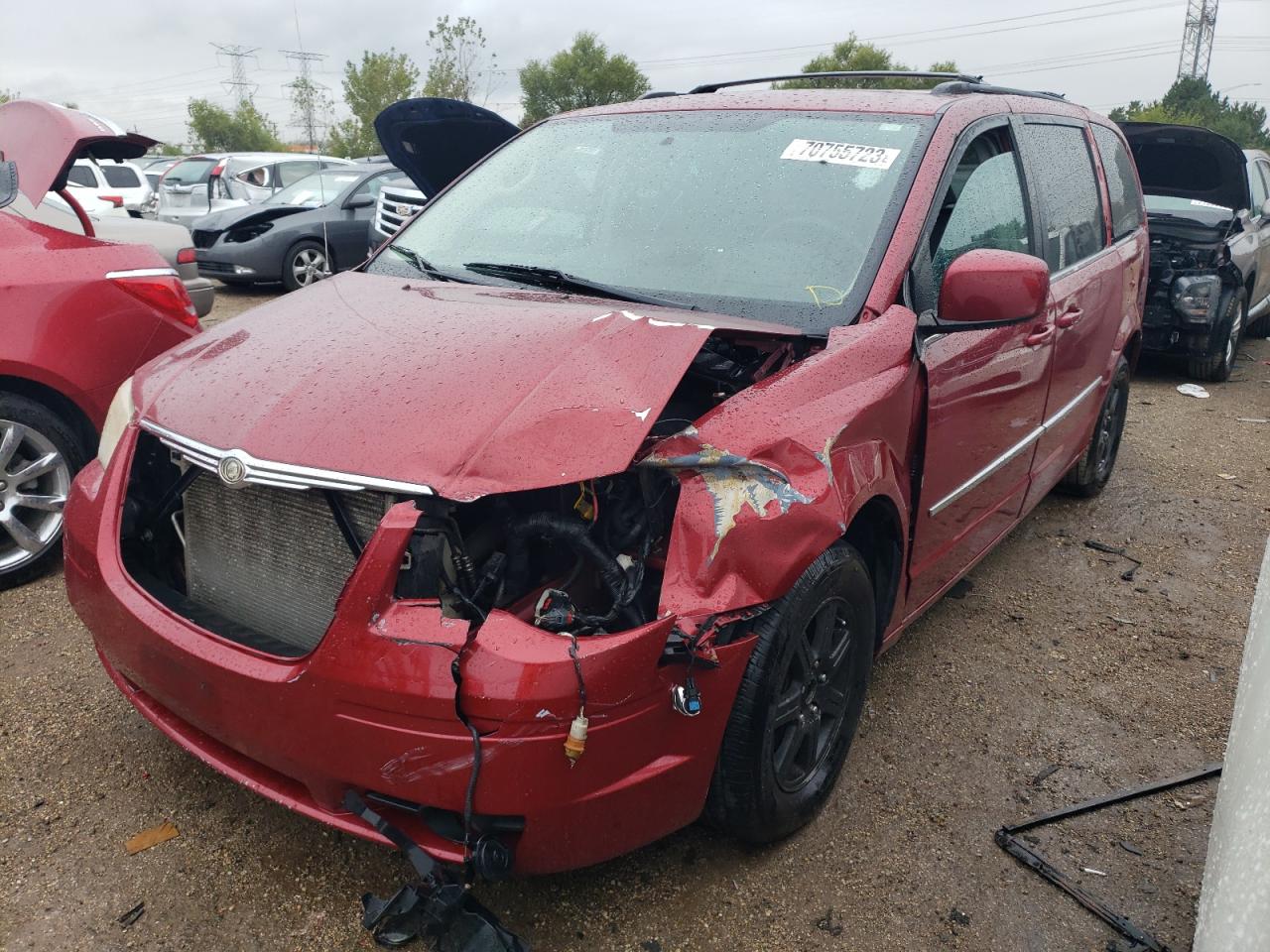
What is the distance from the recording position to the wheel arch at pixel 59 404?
3.63 meters

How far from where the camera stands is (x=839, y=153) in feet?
9.25

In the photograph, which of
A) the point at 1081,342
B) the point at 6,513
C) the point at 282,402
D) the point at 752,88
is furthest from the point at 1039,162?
the point at 6,513

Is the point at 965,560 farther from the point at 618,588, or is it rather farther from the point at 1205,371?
the point at 1205,371

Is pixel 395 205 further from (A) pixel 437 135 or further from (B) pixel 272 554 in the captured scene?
(B) pixel 272 554

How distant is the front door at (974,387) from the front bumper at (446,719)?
A: 3.64 feet

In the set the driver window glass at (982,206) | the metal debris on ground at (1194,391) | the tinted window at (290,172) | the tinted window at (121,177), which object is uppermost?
the driver window glass at (982,206)

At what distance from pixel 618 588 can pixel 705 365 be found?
2.12ft

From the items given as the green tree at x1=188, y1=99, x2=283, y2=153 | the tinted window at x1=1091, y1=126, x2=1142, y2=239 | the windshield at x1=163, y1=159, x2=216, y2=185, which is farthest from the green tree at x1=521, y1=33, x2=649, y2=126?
the tinted window at x1=1091, y1=126, x2=1142, y2=239

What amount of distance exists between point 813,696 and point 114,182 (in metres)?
18.8

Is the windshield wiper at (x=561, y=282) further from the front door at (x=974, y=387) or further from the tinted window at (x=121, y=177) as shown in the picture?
the tinted window at (x=121, y=177)

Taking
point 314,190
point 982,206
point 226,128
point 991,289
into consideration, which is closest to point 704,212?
point 991,289

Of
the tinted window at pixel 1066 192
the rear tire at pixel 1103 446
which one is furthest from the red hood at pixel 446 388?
the rear tire at pixel 1103 446

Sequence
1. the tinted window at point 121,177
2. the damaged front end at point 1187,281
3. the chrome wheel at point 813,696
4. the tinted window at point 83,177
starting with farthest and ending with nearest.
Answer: the tinted window at point 121,177, the tinted window at point 83,177, the damaged front end at point 1187,281, the chrome wheel at point 813,696

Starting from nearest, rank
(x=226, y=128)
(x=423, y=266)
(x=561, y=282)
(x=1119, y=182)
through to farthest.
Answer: (x=561, y=282)
(x=423, y=266)
(x=1119, y=182)
(x=226, y=128)
